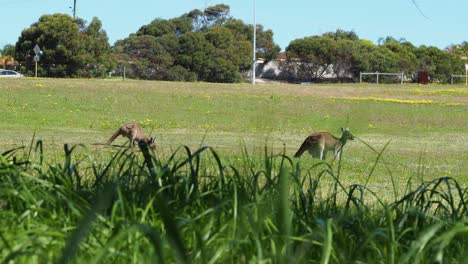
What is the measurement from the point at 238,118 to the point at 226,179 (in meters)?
24.2

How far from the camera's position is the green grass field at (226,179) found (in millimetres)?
3057

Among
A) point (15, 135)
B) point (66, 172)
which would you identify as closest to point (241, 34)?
point (15, 135)

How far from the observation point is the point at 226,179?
5.19m

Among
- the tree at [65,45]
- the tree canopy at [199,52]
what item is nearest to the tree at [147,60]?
the tree canopy at [199,52]

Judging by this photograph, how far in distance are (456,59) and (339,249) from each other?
7491 cm

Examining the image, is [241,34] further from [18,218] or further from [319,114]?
[18,218]

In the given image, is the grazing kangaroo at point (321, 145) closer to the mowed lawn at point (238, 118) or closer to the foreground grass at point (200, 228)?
the mowed lawn at point (238, 118)

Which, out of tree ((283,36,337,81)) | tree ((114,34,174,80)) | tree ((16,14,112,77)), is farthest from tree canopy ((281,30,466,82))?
tree ((16,14,112,77))

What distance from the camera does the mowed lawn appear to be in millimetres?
17719

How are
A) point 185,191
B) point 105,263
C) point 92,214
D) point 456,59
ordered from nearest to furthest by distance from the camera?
point 92,214 → point 105,263 → point 185,191 → point 456,59

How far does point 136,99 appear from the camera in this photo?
3428cm

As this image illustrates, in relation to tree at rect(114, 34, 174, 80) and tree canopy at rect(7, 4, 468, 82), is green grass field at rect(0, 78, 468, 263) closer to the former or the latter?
tree canopy at rect(7, 4, 468, 82)

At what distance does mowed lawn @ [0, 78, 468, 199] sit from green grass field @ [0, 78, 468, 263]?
0.09 m

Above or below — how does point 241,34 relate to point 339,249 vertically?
above
